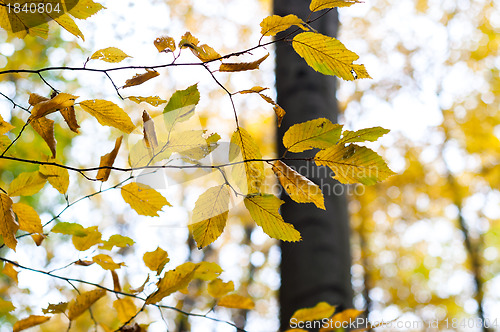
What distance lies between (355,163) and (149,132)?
24 cm

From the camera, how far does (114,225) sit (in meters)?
7.32

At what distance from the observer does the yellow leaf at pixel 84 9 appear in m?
0.40

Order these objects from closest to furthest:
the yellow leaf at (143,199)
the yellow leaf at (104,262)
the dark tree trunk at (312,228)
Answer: the yellow leaf at (143,199) → the yellow leaf at (104,262) → the dark tree trunk at (312,228)

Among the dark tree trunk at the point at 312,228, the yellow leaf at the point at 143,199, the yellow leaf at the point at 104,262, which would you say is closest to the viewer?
the yellow leaf at the point at 143,199

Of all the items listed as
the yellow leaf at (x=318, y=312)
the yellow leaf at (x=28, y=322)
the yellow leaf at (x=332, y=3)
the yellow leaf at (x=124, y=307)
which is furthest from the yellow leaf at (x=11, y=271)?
the yellow leaf at (x=332, y=3)

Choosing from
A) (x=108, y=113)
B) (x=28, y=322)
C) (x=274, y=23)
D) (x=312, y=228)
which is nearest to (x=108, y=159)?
(x=108, y=113)

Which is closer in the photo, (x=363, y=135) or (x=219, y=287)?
(x=363, y=135)

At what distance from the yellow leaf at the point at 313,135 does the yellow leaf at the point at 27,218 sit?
16.0 inches

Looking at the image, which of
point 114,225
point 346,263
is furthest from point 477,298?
point 114,225

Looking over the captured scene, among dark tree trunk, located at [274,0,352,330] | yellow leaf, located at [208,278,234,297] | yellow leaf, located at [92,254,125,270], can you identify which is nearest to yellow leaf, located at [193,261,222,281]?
yellow leaf, located at [208,278,234,297]

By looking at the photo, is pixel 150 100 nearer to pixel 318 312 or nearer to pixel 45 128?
pixel 45 128

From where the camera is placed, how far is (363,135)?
0.37 meters

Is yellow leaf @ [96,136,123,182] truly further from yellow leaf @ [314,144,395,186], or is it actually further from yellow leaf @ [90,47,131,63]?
yellow leaf @ [314,144,395,186]

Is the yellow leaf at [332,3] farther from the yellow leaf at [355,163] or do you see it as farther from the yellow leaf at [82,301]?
the yellow leaf at [82,301]
